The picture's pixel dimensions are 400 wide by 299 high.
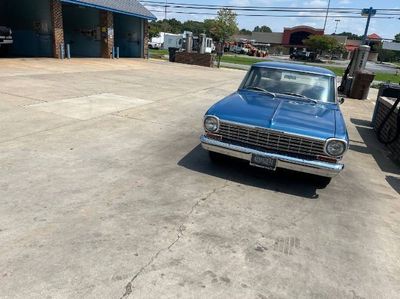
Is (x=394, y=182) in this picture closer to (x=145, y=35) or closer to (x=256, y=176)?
(x=256, y=176)

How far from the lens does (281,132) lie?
15.8 ft

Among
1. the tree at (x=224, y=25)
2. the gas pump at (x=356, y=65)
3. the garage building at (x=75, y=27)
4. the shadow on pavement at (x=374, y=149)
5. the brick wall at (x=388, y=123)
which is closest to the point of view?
the shadow on pavement at (x=374, y=149)

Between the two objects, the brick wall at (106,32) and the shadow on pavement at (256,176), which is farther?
the brick wall at (106,32)

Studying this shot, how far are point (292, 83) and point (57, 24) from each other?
18.1 m

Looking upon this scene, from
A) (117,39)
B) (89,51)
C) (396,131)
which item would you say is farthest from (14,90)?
(117,39)

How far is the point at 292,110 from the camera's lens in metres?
5.43

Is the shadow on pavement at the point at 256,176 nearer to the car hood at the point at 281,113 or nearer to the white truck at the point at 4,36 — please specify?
the car hood at the point at 281,113

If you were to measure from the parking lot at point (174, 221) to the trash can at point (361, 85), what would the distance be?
32.3 ft

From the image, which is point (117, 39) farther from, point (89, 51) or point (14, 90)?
point (14, 90)

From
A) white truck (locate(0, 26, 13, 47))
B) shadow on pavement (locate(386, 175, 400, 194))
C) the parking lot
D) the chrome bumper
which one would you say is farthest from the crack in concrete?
white truck (locate(0, 26, 13, 47))

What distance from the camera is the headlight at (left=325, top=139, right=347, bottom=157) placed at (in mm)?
4691

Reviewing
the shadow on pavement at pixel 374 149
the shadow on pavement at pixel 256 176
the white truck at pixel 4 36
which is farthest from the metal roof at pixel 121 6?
the shadow on pavement at pixel 256 176

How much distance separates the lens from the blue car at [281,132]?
187 inches

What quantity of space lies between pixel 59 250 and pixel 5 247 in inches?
19.5
